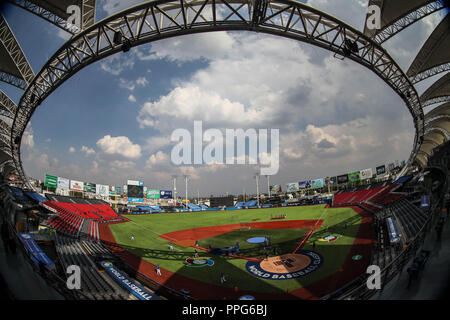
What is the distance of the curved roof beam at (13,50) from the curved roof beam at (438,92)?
173ft

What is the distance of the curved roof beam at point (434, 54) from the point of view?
20.4m

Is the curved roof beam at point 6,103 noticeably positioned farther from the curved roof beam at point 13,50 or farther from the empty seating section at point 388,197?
the empty seating section at point 388,197

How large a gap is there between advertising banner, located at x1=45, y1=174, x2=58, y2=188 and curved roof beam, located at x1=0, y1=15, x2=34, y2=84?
1880 inches

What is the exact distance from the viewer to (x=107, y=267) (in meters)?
15.2

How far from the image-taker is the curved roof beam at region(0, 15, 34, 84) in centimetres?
1810

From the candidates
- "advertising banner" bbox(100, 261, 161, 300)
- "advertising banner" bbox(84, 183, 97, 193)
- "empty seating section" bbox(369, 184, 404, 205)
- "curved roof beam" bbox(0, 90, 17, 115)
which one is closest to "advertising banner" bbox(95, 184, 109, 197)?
"advertising banner" bbox(84, 183, 97, 193)

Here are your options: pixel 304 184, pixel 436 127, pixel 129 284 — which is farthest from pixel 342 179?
pixel 129 284

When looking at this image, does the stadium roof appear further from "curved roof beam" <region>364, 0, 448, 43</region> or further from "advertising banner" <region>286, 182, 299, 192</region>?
"advertising banner" <region>286, 182, 299, 192</region>

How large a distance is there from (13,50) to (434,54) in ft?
161

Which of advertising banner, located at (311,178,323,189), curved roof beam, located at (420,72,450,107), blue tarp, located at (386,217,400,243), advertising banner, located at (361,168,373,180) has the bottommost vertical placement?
blue tarp, located at (386,217,400,243)

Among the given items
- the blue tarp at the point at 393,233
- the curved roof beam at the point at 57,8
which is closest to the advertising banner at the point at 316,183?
the blue tarp at the point at 393,233
